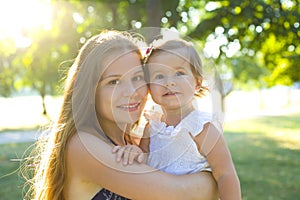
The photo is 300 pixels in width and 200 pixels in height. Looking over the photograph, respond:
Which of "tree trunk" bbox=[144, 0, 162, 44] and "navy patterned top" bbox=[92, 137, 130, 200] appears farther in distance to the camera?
"tree trunk" bbox=[144, 0, 162, 44]

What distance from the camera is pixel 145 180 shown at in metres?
1.56

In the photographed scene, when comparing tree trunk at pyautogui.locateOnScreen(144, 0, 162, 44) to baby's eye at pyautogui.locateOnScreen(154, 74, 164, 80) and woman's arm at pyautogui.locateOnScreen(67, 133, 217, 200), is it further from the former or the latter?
woman's arm at pyautogui.locateOnScreen(67, 133, 217, 200)

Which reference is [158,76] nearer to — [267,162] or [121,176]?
[121,176]

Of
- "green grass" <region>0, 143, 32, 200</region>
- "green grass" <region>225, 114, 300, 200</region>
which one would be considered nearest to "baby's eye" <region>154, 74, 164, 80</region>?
"green grass" <region>0, 143, 32, 200</region>

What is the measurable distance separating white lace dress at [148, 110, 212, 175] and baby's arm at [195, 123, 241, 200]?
2 centimetres

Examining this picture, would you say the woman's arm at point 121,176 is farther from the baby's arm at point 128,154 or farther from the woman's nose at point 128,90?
the woman's nose at point 128,90

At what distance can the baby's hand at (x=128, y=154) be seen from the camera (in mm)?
1564

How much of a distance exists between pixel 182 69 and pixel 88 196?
63 cm

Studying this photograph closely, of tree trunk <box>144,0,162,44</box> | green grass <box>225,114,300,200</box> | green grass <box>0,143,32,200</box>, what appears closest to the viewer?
green grass <box>0,143,32,200</box>

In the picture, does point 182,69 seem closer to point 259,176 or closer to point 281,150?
point 259,176

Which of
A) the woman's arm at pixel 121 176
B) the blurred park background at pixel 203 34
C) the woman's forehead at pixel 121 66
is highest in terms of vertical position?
the woman's forehead at pixel 121 66

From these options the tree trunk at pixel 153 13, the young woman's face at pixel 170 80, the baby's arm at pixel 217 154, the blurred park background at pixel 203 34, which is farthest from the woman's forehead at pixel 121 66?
the tree trunk at pixel 153 13

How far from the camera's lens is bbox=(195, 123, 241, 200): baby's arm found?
5.66 feet

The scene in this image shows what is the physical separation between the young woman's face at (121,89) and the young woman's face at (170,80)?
0.10 metres
